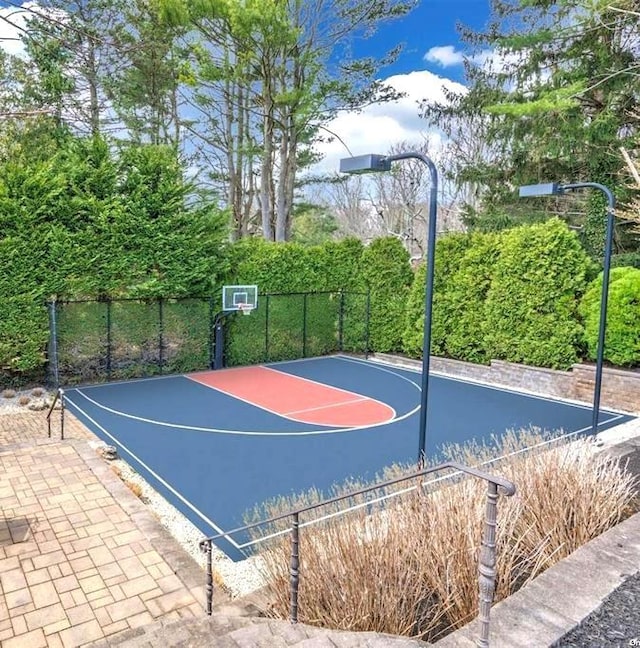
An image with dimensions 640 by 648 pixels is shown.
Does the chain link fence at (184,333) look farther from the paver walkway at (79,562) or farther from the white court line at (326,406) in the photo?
the paver walkway at (79,562)

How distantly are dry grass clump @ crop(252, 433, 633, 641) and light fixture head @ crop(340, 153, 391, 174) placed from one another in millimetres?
2788

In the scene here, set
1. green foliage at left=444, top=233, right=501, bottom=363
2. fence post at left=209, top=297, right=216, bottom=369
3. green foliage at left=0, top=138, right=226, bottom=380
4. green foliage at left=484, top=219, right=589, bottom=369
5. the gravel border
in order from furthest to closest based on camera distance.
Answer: fence post at left=209, top=297, right=216, bottom=369 < green foliage at left=444, top=233, right=501, bottom=363 < green foliage at left=484, top=219, right=589, bottom=369 < green foliage at left=0, top=138, right=226, bottom=380 < the gravel border

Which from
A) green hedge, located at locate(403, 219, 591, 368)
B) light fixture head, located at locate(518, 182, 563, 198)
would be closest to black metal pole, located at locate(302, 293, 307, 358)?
green hedge, located at locate(403, 219, 591, 368)

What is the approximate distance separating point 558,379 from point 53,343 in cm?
988

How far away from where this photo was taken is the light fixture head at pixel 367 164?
457 centimetres

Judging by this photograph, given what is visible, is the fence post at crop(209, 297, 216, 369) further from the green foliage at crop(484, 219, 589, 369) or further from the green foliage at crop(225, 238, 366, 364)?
the green foliage at crop(484, 219, 589, 369)

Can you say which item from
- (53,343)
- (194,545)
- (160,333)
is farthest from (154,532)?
(160,333)

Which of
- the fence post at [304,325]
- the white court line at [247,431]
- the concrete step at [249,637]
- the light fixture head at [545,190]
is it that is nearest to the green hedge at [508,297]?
the fence post at [304,325]

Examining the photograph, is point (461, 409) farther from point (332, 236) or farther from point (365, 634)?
point (332, 236)

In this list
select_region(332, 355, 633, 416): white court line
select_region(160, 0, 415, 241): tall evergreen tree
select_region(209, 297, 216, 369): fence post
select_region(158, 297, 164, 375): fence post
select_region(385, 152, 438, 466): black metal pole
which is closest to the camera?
select_region(385, 152, 438, 466): black metal pole

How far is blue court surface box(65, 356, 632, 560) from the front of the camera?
226 inches

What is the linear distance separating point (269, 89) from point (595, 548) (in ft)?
53.2

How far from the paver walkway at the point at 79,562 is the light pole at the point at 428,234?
2.17 meters

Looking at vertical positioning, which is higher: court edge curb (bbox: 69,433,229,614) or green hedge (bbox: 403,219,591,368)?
green hedge (bbox: 403,219,591,368)
